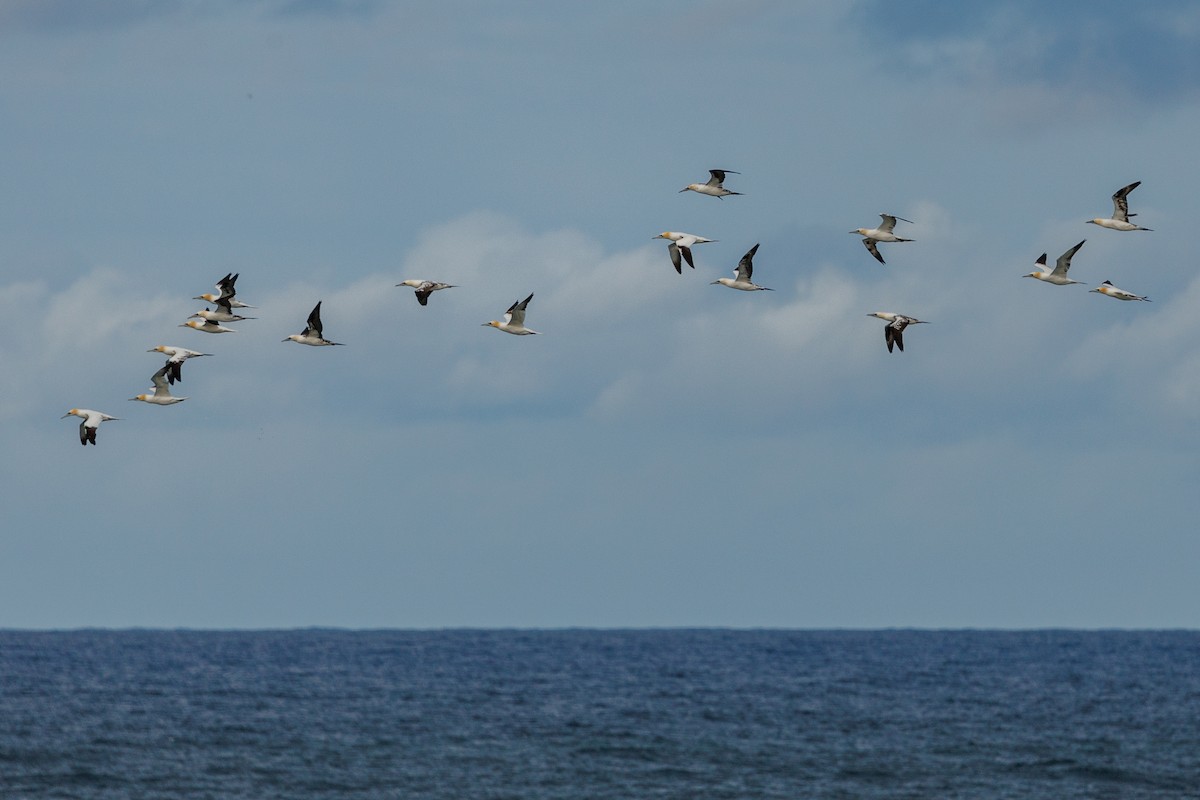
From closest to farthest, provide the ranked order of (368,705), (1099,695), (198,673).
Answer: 1. (368,705)
2. (1099,695)
3. (198,673)

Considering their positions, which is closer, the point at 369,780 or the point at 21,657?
the point at 369,780

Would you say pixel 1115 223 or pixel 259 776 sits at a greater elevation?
pixel 1115 223

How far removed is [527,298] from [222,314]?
9.23m

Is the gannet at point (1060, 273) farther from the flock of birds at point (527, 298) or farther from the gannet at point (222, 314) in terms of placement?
the gannet at point (222, 314)

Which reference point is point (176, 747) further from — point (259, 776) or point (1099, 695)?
point (1099, 695)

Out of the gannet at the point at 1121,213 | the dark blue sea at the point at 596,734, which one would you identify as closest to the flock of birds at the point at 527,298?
the gannet at the point at 1121,213

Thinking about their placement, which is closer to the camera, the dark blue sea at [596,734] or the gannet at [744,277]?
the gannet at [744,277]

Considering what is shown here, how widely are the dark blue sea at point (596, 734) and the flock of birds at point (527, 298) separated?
2527 centimetres

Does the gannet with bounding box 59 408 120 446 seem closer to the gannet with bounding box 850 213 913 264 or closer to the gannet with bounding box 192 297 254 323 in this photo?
the gannet with bounding box 192 297 254 323

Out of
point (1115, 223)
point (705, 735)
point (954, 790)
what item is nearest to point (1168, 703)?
point (705, 735)

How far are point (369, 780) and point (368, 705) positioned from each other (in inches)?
1430

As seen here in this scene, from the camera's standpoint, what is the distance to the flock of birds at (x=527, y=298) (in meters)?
47.4

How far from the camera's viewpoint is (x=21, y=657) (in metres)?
181

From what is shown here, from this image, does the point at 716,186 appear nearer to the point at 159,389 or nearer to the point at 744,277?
the point at 744,277
